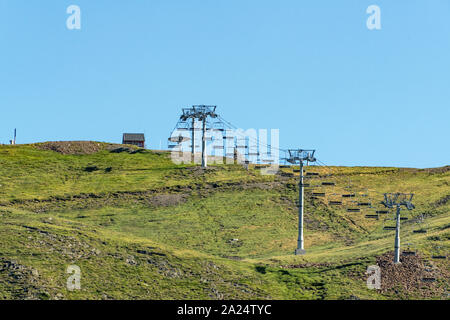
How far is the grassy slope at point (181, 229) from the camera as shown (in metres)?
89.4

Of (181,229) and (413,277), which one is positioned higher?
(181,229)

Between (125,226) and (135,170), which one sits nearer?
(125,226)

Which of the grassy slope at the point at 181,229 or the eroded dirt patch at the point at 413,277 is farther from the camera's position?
the grassy slope at the point at 181,229

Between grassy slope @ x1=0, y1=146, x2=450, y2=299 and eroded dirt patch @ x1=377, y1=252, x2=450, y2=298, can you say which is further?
grassy slope @ x1=0, y1=146, x2=450, y2=299

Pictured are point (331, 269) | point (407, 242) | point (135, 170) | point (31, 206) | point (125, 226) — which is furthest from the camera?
point (135, 170)

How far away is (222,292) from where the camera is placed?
290 feet

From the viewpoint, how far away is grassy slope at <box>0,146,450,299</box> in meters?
89.4

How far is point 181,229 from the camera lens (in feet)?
402

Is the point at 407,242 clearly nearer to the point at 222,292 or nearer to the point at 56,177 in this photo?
the point at 222,292

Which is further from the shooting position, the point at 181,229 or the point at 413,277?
the point at 181,229

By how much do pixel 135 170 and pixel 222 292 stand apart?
6688 cm

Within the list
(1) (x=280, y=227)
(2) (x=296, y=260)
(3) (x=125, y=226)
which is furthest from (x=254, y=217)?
(2) (x=296, y=260)
